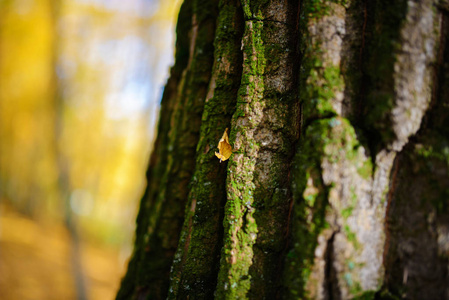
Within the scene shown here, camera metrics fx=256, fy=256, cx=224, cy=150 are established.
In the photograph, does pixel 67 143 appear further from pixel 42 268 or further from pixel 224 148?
pixel 224 148

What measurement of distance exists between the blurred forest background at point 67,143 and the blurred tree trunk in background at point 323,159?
5.96 ft

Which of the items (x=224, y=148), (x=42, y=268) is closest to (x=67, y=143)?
(x=42, y=268)

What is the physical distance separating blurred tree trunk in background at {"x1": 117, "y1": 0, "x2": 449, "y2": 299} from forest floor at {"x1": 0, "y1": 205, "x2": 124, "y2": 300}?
7407mm

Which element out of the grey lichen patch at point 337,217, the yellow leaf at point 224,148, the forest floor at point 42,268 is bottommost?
the forest floor at point 42,268

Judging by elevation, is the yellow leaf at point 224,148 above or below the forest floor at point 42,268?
above

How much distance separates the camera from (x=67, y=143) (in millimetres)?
12047

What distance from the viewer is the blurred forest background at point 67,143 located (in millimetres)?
5922

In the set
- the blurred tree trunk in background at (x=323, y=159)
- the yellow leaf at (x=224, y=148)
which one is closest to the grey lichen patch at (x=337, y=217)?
the blurred tree trunk in background at (x=323, y=159)

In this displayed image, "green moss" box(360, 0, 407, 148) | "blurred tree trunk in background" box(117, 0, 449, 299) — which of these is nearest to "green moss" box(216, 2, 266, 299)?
"blurred tree trunk in background" box(117, 0, 449, 299)

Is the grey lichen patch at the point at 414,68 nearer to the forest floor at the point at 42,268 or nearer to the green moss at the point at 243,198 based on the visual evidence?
the green moss at the point at 243,198

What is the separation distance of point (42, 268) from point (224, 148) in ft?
49.2

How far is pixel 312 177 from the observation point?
29.8 inches

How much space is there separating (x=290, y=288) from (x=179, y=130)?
2.41 feet

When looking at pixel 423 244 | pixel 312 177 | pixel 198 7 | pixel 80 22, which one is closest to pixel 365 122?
pixel 312 177
